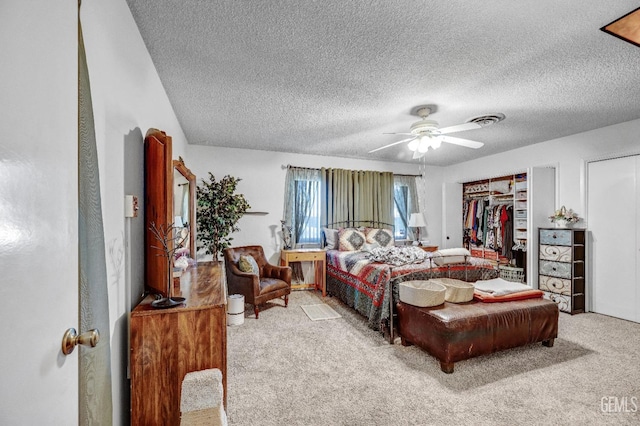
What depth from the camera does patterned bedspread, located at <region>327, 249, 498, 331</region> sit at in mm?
3115

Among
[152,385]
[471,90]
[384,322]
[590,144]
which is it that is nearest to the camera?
[152,385]

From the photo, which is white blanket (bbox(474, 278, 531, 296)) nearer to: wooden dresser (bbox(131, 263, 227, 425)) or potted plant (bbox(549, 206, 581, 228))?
potted plant (bbox(549, 206, 581, 228))

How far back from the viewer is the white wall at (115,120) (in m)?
1.26

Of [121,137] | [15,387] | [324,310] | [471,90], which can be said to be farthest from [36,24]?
[324,310]

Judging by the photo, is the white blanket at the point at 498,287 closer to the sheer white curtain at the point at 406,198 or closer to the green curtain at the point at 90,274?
the sheer white curtain at the point at 406,198

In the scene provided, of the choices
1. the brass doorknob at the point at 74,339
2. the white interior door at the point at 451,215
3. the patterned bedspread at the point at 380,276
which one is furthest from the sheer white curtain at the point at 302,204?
the brass doorknob at the point at 74,339

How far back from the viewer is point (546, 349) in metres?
2.81

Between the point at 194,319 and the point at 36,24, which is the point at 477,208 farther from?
the point at 36,24

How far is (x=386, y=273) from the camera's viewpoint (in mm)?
3148

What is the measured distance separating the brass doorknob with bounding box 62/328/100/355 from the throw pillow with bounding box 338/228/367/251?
13.5 feet

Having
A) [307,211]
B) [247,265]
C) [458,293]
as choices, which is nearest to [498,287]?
[458,293]

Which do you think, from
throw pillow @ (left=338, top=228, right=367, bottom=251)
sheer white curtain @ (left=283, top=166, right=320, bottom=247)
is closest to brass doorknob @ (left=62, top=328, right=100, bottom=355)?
throw pillow @ (left=338, top=228, right=367, bottom=251)

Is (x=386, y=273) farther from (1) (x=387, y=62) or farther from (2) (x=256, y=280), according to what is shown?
(1) (x=387, y=62)

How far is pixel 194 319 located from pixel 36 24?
1350 mm
